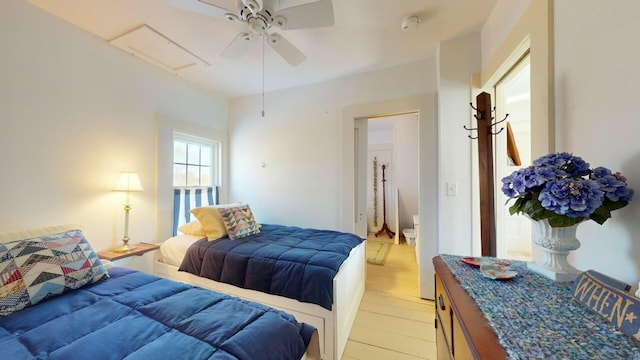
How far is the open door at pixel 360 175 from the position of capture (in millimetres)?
2879

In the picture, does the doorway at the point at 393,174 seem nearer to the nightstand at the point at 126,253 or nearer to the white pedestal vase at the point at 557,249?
the white pedestal vase at the point at 557,249

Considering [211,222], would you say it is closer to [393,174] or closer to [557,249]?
[557,249]

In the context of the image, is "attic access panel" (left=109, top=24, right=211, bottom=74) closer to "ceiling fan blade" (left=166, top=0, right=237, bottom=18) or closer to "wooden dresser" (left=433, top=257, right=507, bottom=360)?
"ceiling fan blade" (left=166, top=0, right=237, bottom=18)

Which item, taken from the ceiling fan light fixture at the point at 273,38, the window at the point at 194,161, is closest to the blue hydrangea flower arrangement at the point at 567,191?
the ceiling fan light fixture at the point at 273,38

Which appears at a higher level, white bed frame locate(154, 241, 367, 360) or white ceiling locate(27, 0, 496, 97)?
white ceiling locate(27, 0, 496, 97)

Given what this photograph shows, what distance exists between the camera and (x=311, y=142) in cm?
309

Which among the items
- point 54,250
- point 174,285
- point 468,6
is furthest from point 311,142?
point 54,250

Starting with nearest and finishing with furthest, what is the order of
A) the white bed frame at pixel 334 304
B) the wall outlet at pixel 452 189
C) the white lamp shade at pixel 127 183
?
the white bed frame at pixel 334 304 → the white lamp shade at pixel 127 183 → the wall outlet at pixel 452 189

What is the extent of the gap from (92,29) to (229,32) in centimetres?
118

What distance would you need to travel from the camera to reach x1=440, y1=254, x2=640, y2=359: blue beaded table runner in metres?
0.48

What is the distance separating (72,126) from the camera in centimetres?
193

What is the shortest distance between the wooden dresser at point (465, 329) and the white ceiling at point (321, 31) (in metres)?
1.95

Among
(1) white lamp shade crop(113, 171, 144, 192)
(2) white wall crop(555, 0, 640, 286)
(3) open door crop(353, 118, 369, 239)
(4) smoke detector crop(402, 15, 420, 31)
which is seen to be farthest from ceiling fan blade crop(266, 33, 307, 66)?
(1) white lamp shade crop(113, 171, 144, 192)

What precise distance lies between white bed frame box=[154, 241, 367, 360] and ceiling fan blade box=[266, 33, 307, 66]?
1.76 metres
